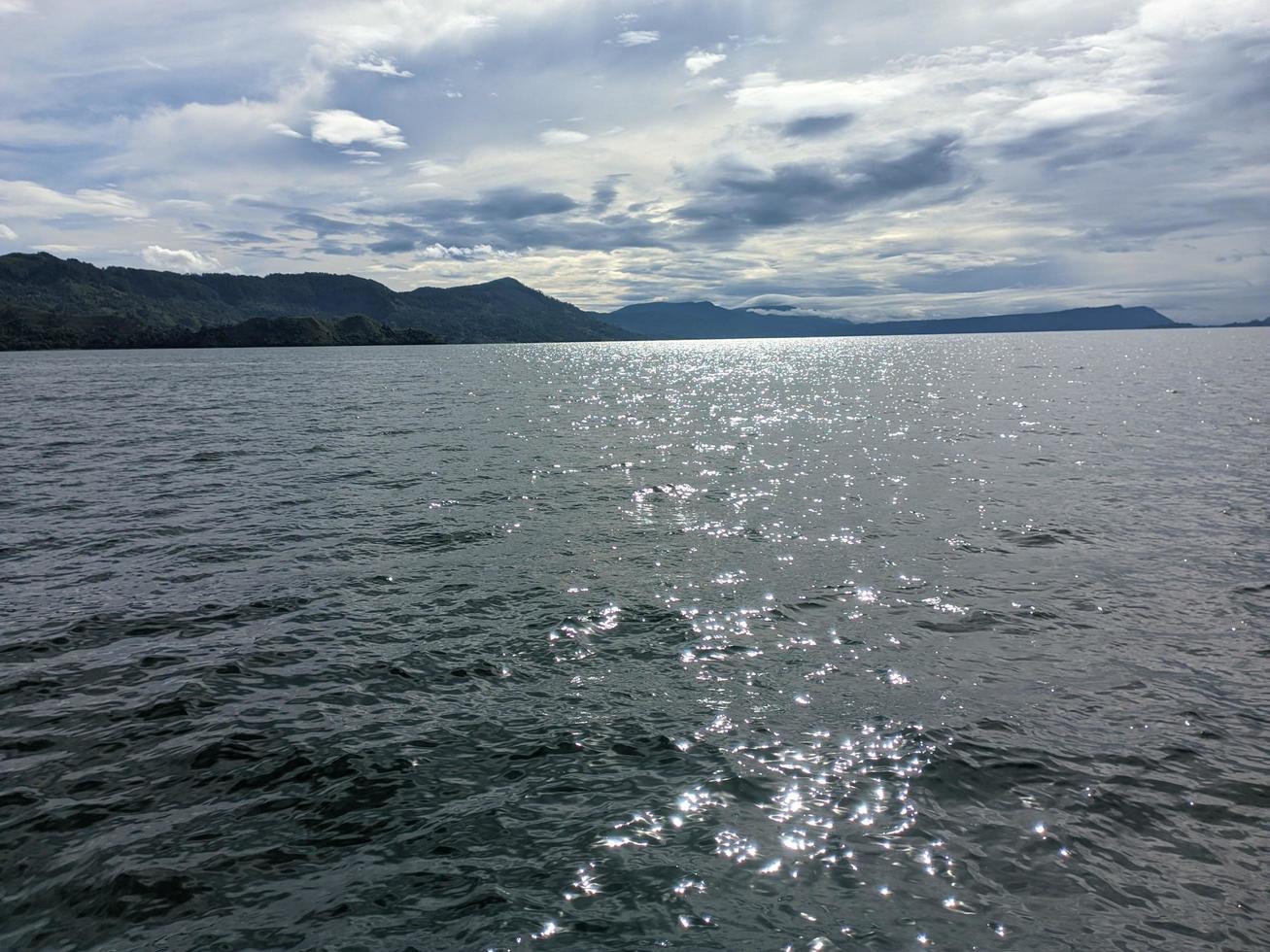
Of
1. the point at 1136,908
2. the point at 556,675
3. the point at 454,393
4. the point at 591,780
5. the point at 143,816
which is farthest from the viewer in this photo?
the point at 454,393

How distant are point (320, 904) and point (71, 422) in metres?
74.4

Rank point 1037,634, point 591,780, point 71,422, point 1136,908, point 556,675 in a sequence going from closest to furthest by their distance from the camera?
point 1136,908 → point 591,780 → point 556,675 → point 1037,634 → point 71,422

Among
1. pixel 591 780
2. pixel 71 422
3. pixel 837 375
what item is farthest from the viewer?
pixel 837 375

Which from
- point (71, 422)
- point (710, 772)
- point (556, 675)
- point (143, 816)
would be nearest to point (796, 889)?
point (710, 772)

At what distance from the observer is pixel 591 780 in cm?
1212

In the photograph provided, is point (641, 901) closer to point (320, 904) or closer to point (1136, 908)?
point (320, 904)

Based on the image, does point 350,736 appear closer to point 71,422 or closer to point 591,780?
point 591,780

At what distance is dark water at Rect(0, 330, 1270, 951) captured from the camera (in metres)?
9.40

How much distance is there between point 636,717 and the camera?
14.3 meters

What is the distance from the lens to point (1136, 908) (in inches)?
364

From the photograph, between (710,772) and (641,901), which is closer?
(641,901)

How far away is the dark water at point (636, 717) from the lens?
30.8ft

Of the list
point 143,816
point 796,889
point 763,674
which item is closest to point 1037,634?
point 763,674

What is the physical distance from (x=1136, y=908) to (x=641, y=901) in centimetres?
657
